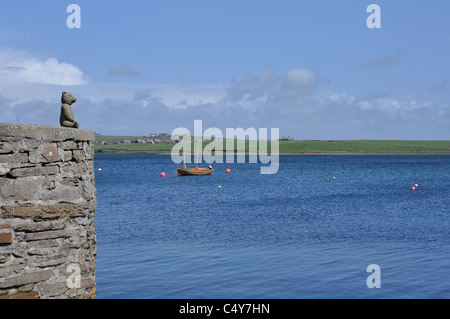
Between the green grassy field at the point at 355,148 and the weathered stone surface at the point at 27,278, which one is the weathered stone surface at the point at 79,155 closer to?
the weathered stone surface at the point at 27,278

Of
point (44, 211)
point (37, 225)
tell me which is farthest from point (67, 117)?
point (37, 225)

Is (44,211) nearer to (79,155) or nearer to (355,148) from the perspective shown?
(79,155)

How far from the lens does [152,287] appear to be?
1831 cm

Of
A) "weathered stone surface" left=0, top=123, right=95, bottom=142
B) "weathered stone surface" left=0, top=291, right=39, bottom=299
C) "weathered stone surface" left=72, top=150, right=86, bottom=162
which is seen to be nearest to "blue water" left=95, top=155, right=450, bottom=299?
"weathered stone surface" left=72, top=150, right=86, bottom=162

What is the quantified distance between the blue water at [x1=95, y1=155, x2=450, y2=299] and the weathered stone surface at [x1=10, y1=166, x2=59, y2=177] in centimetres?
961

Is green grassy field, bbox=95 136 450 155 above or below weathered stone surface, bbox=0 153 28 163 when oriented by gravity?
above

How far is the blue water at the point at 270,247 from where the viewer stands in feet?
60.8

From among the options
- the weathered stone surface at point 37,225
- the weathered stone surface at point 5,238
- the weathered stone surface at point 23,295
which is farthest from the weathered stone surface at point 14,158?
the weathered stone surface at point 23,295

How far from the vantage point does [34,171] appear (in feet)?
28.1

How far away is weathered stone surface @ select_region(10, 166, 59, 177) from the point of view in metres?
8.38

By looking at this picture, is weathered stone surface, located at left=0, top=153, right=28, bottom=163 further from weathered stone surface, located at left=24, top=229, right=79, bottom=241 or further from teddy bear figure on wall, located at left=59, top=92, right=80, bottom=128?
teddy bear figure on wall, located at left=59, top=92, right=80, bottom=128

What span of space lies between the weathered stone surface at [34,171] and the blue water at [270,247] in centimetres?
961

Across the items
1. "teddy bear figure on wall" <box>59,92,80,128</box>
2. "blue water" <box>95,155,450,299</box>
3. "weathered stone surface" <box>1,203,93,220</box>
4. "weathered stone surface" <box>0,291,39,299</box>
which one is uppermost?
"teddy bear figure on wall" <box>59,92,80,128</box>
